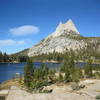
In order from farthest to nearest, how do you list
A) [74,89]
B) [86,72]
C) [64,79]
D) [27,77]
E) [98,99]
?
[86,72], [64,79], [27,77], [74,89], [98,99]

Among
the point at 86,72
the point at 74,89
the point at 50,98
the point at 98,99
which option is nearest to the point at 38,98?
the point at 50,98

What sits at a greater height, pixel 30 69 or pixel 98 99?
pixel 30 69

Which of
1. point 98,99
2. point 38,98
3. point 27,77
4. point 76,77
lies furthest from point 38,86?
point 98,99

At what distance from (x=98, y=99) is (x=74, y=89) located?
16451 mm

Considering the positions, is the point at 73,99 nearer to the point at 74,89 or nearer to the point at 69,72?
the point at 74,89

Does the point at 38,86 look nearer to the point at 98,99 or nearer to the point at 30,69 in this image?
the point at 30,69

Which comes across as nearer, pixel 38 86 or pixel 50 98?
pixel 50 98

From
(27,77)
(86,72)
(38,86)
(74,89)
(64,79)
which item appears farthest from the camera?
(86,72)

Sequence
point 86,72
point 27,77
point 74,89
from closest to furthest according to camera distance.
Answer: point 74,89
point 27,77
point 86,72

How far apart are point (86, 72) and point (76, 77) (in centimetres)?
2198

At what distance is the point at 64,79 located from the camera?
64188mm

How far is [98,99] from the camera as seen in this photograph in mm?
28375

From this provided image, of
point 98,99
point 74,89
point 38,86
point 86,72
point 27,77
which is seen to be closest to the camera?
point 98,99

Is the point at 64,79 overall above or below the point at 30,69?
below
